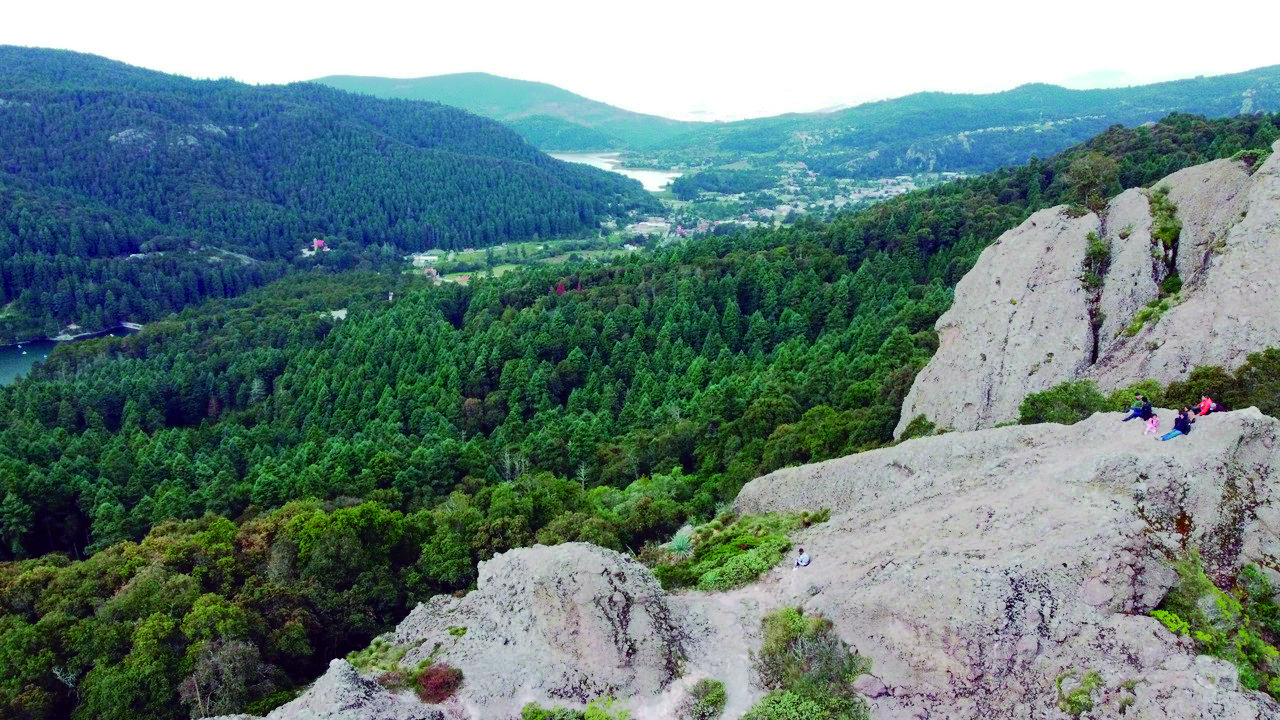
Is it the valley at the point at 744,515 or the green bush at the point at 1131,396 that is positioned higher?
the green bush at the point at 1131,396

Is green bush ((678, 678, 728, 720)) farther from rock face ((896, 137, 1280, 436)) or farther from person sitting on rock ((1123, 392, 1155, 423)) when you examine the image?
rock face ((896, 137, 1280, 436))

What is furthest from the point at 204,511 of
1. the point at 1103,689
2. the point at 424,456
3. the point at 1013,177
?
the point at 1013,177

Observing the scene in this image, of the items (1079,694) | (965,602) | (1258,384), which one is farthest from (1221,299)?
(1079,694)

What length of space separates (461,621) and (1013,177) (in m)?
96.5

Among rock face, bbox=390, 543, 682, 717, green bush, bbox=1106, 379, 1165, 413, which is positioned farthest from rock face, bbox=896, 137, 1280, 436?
rock face, bbox=390, 543, 682, 717

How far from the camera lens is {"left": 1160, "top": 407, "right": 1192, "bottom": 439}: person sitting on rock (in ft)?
67.0

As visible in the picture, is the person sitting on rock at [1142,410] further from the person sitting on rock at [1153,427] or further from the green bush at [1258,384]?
the green bush at [1258,384]

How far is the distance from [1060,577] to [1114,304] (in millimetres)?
21580

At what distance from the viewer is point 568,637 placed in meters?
20.1

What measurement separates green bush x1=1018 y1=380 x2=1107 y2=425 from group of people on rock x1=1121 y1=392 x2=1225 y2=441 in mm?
5100

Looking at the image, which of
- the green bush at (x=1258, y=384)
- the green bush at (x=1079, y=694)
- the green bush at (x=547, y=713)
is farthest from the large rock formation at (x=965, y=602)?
the green bush at (x=1258, y=384)

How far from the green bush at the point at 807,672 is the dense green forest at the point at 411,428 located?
46.4 ft

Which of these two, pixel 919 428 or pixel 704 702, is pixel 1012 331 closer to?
pixel 919 428

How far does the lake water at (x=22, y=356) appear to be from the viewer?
11831 cm
